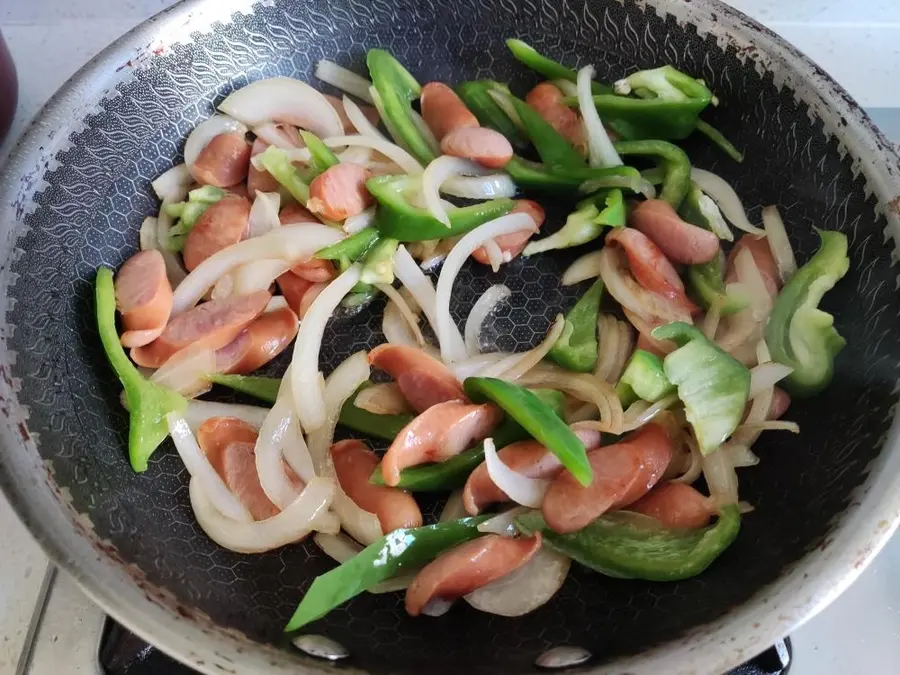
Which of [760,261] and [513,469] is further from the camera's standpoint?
[760,261]

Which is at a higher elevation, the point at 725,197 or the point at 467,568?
the point at 725,197

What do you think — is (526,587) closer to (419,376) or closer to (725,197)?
(419,376)

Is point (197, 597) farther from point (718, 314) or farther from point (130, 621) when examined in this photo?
point (718, 314)

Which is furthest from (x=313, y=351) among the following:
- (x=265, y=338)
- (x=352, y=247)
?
(x=352, y=247)

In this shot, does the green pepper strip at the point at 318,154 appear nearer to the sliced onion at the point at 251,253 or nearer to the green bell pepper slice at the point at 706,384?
the sliced onion at the point at 251,253

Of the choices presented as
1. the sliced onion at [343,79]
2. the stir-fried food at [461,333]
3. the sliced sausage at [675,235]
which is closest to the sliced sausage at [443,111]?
the stir-fried food at [461,333]

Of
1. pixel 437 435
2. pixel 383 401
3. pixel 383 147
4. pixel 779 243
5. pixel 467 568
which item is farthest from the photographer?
pixel 383 147
